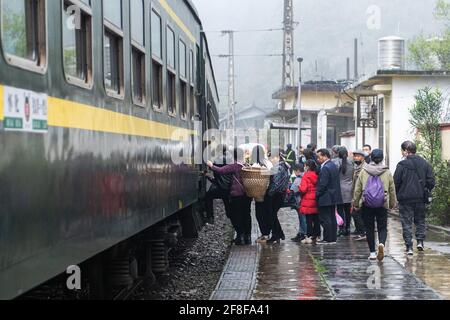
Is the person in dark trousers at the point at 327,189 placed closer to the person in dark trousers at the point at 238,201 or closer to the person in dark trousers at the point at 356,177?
the person in dark trousers at the point at 356,177

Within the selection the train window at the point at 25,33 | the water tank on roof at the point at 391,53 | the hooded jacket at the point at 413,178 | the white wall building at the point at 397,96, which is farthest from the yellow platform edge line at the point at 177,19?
the water tank on roof at the point at 391,53

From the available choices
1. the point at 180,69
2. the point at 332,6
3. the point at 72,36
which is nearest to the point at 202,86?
the point at 180,69

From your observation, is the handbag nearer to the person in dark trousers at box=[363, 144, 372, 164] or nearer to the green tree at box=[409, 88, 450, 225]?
the person in dark trousers at box=[363, 144, 372, 164]

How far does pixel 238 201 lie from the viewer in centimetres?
1448

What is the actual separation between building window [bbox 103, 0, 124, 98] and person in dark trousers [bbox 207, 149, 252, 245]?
641cm

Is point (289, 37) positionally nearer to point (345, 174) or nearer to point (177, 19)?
point (345, 174)

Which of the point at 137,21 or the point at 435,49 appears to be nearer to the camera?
the point at 137,21

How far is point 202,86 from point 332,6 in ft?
542

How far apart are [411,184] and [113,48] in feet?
23.2

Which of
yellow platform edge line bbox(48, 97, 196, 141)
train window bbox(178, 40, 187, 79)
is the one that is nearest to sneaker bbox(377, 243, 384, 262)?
train window bbox(178, 40, 187, 79)

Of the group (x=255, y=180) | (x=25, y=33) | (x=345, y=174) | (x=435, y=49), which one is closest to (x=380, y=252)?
(x=255, y=180)

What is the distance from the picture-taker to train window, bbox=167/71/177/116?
10369 millimetres

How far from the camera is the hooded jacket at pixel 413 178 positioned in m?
13.2
